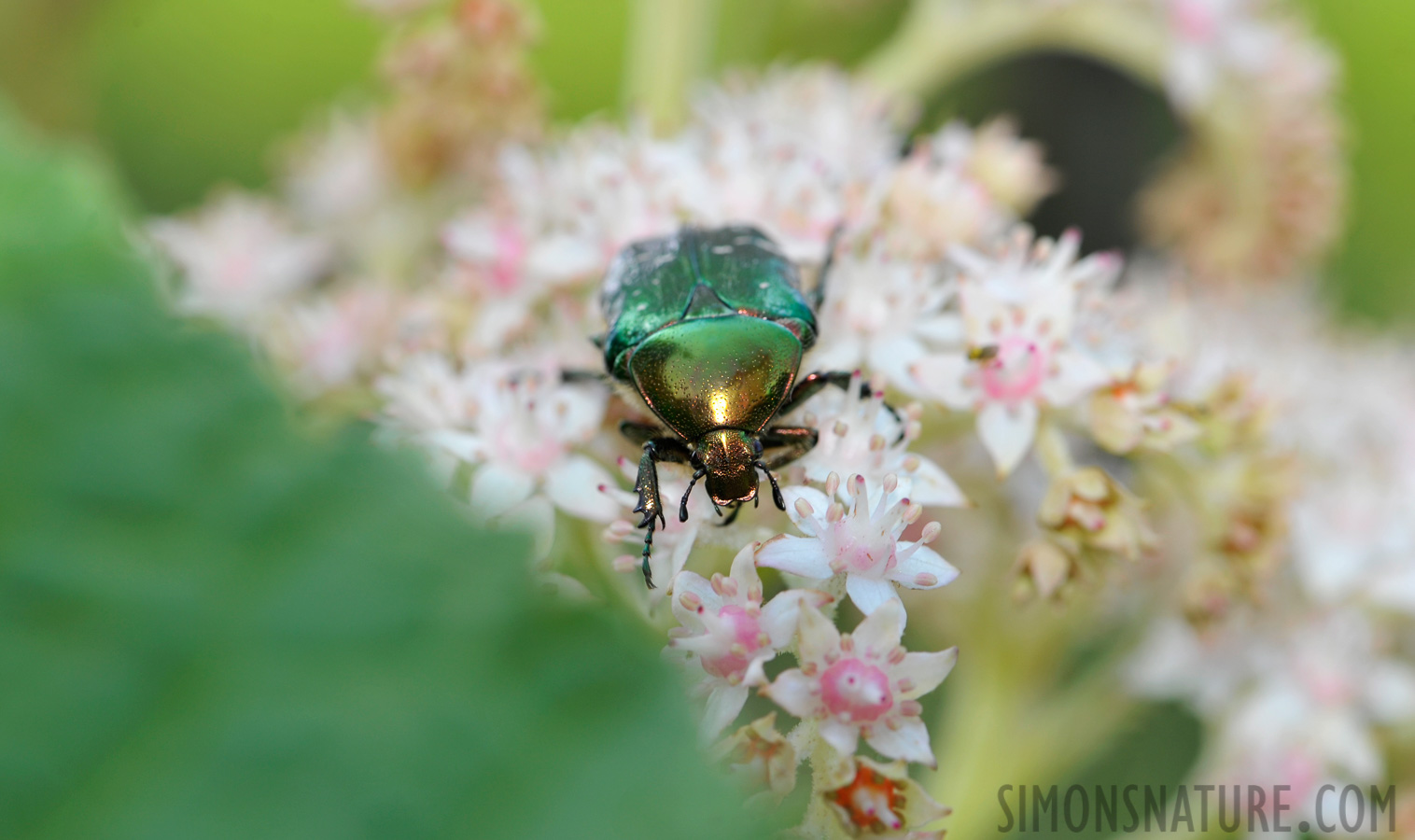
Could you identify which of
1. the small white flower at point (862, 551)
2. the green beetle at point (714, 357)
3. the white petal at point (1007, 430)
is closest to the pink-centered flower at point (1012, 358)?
the white petal at point (1007, 430)

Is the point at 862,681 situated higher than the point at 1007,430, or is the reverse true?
the point at 1007,430

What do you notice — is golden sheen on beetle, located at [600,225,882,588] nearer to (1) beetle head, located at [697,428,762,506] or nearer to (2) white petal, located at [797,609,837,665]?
(1) beetle head, located at [697,428,762,506]

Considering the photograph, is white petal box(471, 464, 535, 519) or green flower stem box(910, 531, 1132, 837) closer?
white petal box(471, 464, 535, 519)

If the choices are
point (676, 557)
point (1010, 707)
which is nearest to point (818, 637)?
point (676, 557)

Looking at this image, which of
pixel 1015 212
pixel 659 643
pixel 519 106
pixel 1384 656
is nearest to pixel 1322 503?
pixel 1384 656

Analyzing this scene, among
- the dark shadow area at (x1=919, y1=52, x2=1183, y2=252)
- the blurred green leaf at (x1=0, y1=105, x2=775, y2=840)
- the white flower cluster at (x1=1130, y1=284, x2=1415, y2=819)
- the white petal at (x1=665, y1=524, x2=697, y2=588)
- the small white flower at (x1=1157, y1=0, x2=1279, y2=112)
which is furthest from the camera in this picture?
the dark shadow area at (x1=919, y1=52, x2=1183, y2=252)

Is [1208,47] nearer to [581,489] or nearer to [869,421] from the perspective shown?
[869,421]

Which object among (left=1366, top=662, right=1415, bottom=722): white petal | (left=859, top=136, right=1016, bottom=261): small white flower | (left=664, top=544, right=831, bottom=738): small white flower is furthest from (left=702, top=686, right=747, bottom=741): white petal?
(left=1366, top=662, right=1415, bottom=722): white petal
